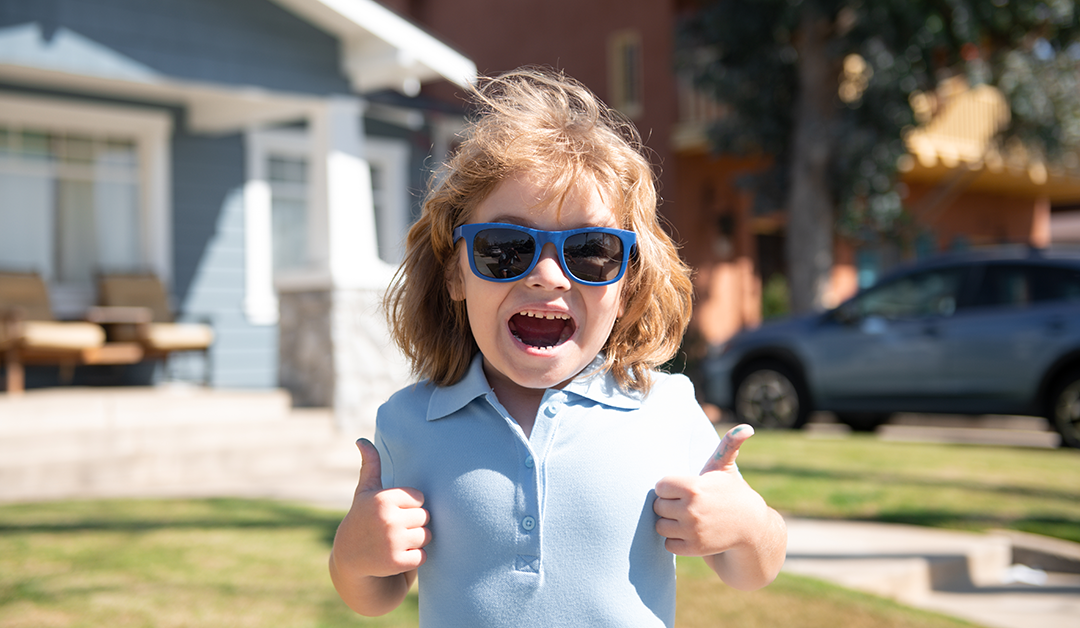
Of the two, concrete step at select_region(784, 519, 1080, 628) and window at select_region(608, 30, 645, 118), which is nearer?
concrete step at select_region(784, 519, 1080, 628)

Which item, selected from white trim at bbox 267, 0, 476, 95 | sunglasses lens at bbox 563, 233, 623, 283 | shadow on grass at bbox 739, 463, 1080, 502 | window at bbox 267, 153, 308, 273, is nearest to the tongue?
sunglasses lens at bbox 563, 233, 623, 283

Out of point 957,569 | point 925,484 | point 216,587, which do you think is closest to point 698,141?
point 925,484

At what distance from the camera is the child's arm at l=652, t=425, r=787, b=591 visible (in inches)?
56.1

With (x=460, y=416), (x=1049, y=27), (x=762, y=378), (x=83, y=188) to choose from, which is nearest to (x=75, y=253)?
(x=83, y=188)

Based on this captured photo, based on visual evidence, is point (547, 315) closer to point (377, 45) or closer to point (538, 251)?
point (538, 251)

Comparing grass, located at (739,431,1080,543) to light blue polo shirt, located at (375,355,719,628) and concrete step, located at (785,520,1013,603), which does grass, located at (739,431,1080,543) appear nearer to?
concrete step, located at (785,520,1013,603)

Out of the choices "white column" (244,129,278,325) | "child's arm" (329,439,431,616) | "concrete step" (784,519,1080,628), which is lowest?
"concrete step" (784,519,1080,628)

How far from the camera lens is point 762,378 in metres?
9.04

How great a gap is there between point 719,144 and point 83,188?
7874 mm

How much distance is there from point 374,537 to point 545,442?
0.31 meters

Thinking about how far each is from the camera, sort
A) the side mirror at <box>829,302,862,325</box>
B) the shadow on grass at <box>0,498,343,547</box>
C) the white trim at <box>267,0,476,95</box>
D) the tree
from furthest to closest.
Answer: the tree
the side mirror at <box>829,302,862,325</box>
the white trim at <box>267,0,476,95</box>
the shadow on grass at <box>0,498,343,547</box>

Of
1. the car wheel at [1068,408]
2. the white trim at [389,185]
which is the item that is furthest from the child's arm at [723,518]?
the white trim at [389,185]

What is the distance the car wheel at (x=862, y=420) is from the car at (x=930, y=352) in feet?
0.04

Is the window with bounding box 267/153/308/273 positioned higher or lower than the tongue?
higher
